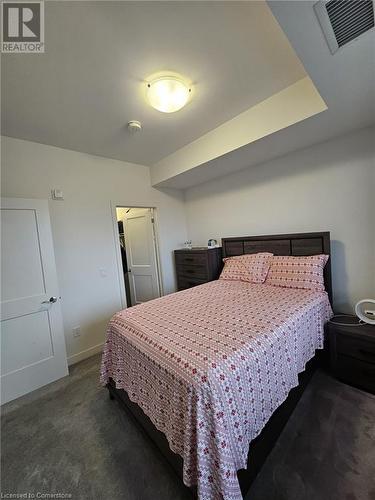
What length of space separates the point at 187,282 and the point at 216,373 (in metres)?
2.54

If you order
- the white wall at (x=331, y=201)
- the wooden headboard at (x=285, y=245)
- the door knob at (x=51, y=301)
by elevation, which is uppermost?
the white wall at (x=331, y=201)

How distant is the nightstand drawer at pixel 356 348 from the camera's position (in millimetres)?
1701

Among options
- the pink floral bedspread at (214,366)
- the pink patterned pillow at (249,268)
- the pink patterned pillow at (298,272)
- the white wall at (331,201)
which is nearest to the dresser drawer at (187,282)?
the pink patterned pillow at (249,268)

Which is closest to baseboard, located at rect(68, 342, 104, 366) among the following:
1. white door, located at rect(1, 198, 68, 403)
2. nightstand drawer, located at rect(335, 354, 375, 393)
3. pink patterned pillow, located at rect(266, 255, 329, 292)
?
white door, located at rect(1, 198, 68, 403)

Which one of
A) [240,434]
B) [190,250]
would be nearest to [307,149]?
[190,250]

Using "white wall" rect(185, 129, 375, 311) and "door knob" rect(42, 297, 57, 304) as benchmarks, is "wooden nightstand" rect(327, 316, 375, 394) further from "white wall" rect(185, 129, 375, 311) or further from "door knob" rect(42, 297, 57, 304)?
"door knob" rect(42, 297, 57, 304)

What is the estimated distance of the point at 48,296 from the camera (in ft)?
7.40

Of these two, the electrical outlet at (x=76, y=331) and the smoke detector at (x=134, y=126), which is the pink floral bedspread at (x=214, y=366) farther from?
the smoke detector at (x=134, y=126)

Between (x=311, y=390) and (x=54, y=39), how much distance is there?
3.21 meters

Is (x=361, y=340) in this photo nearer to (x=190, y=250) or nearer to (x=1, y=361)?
(x=190, y=250)

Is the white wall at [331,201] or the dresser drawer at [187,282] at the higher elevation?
the white wall at [331,201]

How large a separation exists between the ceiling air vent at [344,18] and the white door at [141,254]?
2.93m

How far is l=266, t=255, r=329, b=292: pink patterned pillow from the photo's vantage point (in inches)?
82.4

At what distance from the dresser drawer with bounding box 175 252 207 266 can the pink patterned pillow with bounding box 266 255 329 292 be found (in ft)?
3.42
